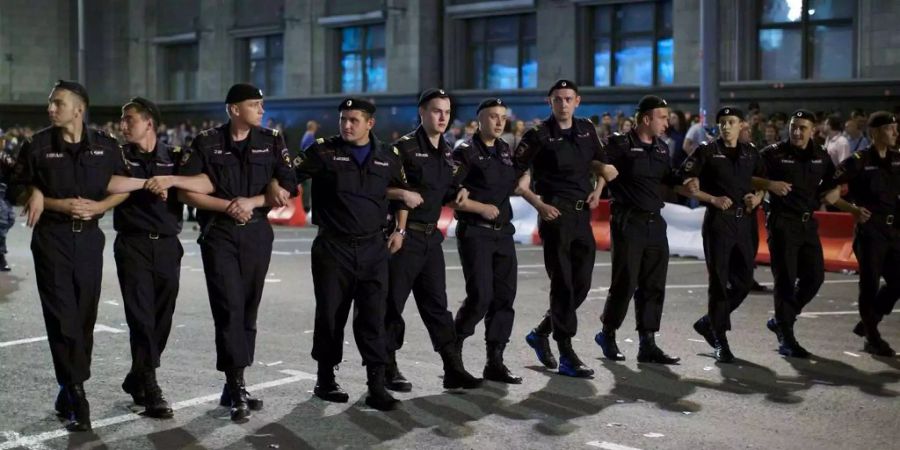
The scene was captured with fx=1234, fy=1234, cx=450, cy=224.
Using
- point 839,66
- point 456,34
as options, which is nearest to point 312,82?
point 456,34

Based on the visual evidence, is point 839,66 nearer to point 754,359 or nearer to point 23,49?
point 754,359

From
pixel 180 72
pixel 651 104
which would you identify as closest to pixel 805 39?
pixel 651 104

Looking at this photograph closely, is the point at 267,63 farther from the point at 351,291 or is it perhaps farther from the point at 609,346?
the point at 351,291

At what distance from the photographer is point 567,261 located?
30.5 ft

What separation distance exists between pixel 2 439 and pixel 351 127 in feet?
9.14

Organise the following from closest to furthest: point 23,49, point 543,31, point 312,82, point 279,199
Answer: point 279,199, point 543,31, point 312,82, point 23,49

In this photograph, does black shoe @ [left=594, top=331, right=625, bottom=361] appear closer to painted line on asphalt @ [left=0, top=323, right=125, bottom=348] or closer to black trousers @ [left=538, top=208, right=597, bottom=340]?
black trousers @ [left=538, top=208, right=597, bottom=340]

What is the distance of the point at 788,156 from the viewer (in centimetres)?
1016

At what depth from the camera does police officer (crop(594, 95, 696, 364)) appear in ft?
31.4

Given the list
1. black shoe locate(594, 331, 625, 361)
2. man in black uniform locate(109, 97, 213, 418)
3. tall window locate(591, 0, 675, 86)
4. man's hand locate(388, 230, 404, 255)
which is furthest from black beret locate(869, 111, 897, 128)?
tall window locate(591, 0, 675, 86)

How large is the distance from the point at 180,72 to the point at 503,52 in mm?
13566

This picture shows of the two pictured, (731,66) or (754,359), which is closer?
(754,359)

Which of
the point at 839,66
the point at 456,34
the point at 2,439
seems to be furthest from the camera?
the point at 456,34

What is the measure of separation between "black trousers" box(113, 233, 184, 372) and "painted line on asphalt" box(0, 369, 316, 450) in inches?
13.4
